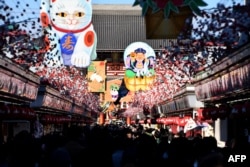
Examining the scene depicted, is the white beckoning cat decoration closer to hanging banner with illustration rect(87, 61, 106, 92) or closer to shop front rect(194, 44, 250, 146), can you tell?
shop front rect(194, 44, 250, 146)

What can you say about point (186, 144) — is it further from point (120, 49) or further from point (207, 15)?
point (120, 49)

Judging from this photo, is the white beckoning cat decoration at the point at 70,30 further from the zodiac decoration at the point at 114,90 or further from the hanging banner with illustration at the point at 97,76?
the zodiac decoration at the point at 114,90

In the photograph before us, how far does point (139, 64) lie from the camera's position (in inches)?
1128

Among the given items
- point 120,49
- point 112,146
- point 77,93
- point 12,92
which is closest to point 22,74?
point 12,92

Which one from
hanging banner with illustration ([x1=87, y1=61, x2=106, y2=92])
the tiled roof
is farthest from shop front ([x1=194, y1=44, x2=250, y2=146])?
the tiled roof

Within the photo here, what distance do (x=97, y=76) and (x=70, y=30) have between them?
1981cm

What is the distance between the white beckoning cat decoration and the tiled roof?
31357mm

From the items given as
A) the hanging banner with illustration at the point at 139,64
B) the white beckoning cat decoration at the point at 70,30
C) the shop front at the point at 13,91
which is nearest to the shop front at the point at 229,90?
the hanging banner with illustration at the point at 139,64

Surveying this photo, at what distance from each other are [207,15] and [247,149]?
16.6 feet

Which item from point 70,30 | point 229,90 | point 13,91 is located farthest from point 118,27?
point 229,90

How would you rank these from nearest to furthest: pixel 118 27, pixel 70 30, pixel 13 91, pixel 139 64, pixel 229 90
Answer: pixel 229 90
pixel 13 91
pixel 70 30
pixel 139 64
pixel 118 27

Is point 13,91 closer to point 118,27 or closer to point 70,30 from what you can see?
point 70,30

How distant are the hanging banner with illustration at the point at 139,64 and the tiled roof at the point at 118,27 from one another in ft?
74.1

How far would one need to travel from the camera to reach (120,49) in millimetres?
56188
